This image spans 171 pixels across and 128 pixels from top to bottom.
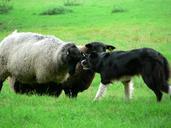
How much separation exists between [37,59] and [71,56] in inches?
28.9

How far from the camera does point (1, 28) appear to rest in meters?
31.2

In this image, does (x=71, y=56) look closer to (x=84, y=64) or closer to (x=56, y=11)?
(x=84, y=64)

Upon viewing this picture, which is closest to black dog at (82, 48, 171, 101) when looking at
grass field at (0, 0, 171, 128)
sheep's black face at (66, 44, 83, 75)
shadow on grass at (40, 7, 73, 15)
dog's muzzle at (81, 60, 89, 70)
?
dog's muzzle at (81, 60, 89, 70)

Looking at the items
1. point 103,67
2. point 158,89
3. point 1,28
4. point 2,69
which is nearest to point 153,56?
point 158,89

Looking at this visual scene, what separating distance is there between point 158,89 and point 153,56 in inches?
25.0

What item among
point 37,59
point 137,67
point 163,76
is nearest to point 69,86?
point 37,59

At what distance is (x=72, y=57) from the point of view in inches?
413

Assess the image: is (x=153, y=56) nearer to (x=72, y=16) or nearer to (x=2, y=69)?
(x=2, y=69)

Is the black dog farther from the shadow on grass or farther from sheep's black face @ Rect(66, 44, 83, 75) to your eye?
the shadow on grass

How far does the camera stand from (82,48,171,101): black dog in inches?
395

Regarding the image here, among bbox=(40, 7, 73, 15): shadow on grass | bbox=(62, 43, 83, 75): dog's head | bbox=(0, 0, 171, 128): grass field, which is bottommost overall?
bbox=(40, 7, 73, 15): shadow on grass

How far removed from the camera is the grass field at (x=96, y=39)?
808 cm

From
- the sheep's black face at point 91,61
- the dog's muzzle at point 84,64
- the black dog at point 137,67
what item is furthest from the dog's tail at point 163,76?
the dog's muzzle at point 84,64

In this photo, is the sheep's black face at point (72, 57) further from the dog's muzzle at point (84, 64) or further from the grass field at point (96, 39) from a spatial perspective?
the grass field at point (96, 39)
